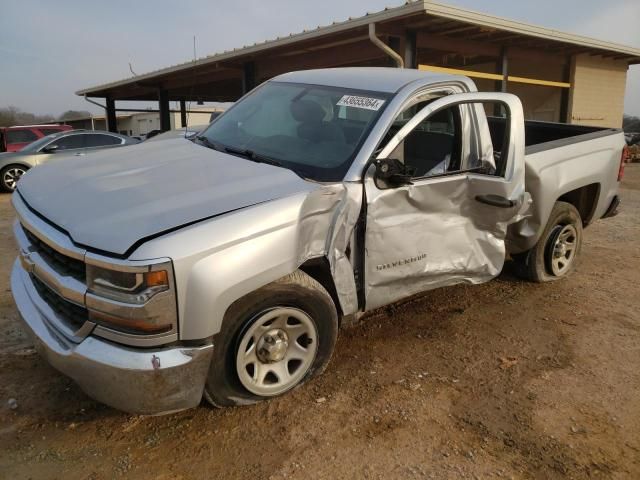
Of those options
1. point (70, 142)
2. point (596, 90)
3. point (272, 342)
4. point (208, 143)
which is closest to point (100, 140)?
point (70, 142)

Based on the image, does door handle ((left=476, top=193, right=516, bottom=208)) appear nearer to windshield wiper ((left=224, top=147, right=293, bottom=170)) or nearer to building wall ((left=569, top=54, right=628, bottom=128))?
windshield wiper ((left=224, top=147, right=293, bottom=170))

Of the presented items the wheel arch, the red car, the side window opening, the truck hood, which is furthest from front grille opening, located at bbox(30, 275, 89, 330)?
the red car

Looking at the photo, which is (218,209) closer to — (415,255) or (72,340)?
(72,340)

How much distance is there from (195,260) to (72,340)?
2.42ft

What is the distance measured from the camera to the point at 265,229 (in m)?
2.54

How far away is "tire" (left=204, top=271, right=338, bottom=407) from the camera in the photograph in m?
2.63

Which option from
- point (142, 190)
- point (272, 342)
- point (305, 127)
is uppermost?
point (305, 127)

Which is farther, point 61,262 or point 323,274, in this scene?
point 323,274

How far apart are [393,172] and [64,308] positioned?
1941 mm

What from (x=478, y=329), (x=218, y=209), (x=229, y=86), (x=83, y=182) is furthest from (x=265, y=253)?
(x=229, y=86)

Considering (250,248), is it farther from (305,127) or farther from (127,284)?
(305,127)

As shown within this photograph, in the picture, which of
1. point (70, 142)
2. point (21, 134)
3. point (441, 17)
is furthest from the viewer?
point (21, 134)

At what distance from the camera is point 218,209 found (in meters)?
2.51

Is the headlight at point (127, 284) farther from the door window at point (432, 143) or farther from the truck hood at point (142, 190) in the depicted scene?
the door window at point (432, 143)
